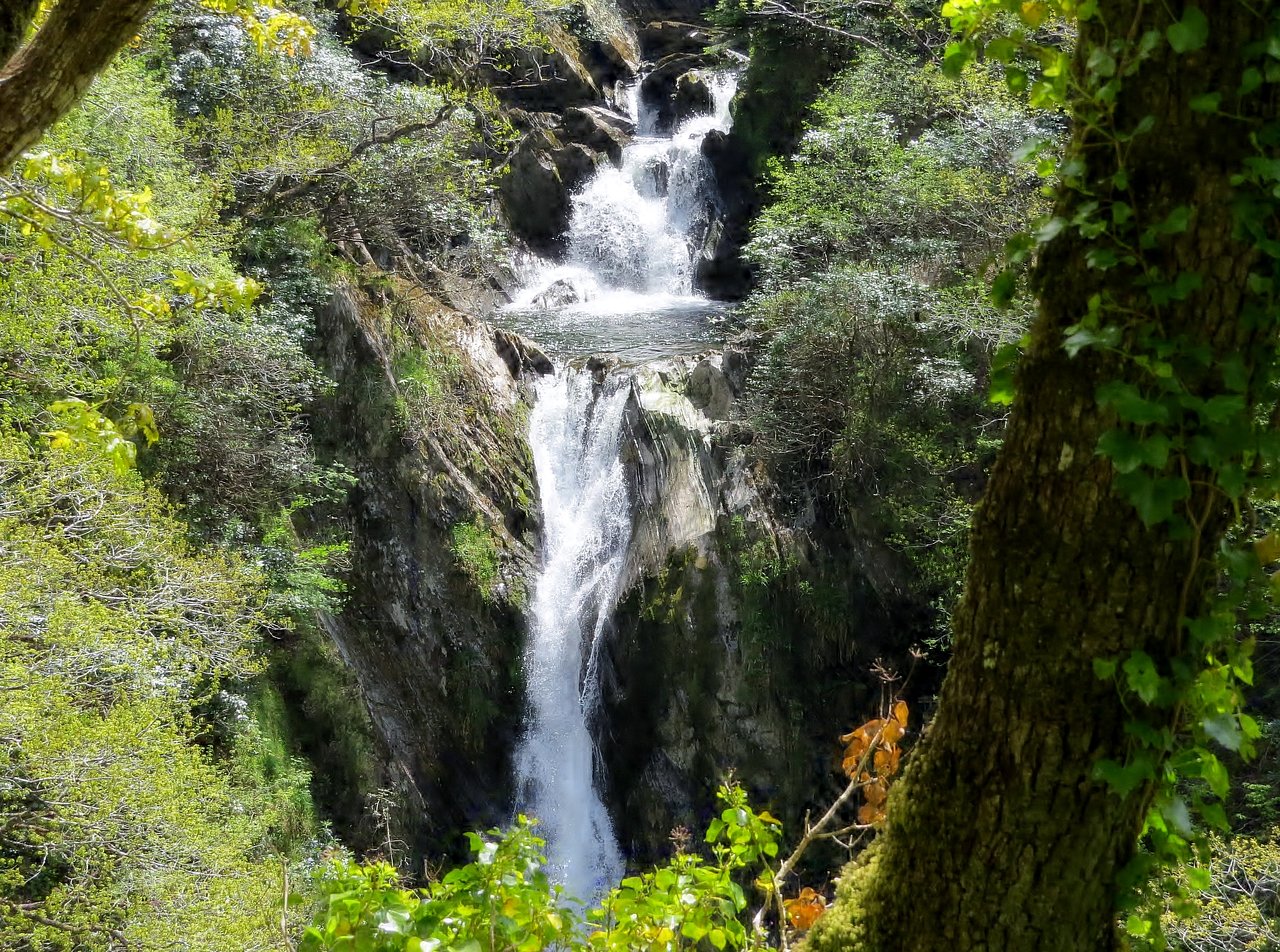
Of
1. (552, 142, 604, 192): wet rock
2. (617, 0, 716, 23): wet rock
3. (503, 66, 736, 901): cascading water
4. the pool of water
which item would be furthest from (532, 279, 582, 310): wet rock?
(617, 0, 716, 23): wet rock

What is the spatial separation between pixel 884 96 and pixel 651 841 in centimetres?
977

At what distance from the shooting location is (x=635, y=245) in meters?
17.2

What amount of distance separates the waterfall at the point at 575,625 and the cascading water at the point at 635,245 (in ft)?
13.7

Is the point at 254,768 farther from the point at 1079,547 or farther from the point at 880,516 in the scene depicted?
the point at 1079,547

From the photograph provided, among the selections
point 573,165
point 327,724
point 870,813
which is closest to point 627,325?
point 573,165

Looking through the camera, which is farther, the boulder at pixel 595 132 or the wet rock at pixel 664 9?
the wet rock at pixel 664 9

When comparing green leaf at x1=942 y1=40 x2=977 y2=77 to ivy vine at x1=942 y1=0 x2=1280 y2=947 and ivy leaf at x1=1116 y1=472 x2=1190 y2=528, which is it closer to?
ivy vine at x1=942 y1=0 x2=1280 y2=947

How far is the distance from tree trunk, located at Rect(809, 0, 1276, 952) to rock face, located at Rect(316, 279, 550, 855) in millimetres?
8514

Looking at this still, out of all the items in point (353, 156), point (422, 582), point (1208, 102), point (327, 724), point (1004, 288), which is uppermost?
point (353, 156)

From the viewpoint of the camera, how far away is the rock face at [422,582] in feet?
31.6

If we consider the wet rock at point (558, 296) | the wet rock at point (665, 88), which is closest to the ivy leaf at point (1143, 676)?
the wet rock at point (558, 296)

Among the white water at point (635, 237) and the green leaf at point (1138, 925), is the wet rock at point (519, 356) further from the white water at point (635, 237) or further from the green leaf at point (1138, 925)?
the green leaf at point (1138, 925)

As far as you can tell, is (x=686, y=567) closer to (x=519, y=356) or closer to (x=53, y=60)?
(x=519, y=356)

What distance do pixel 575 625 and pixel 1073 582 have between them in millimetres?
9109
